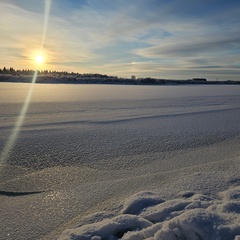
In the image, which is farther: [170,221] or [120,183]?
[120,183]

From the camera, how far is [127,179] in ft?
6.00

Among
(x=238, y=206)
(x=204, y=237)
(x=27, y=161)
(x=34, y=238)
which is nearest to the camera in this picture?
(x=204, y=237)

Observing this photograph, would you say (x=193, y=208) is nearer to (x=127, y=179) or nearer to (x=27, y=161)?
(x=127, y=179)

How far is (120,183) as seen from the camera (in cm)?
177

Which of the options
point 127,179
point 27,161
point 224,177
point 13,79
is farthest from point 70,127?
point 13,79

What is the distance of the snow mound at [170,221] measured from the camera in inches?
45.1

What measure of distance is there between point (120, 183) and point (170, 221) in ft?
2.00

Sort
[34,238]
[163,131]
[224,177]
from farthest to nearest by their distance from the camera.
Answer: [163,131], [224,177], [34,238]

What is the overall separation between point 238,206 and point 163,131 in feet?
5.95

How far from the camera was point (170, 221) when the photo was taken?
1208mm

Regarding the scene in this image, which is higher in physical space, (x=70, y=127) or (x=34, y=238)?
(x=70, y=127)

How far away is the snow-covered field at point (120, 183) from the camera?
4.04ft

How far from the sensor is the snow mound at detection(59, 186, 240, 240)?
1.15 m

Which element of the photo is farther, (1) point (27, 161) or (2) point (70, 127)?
(2) point (70, 127)
